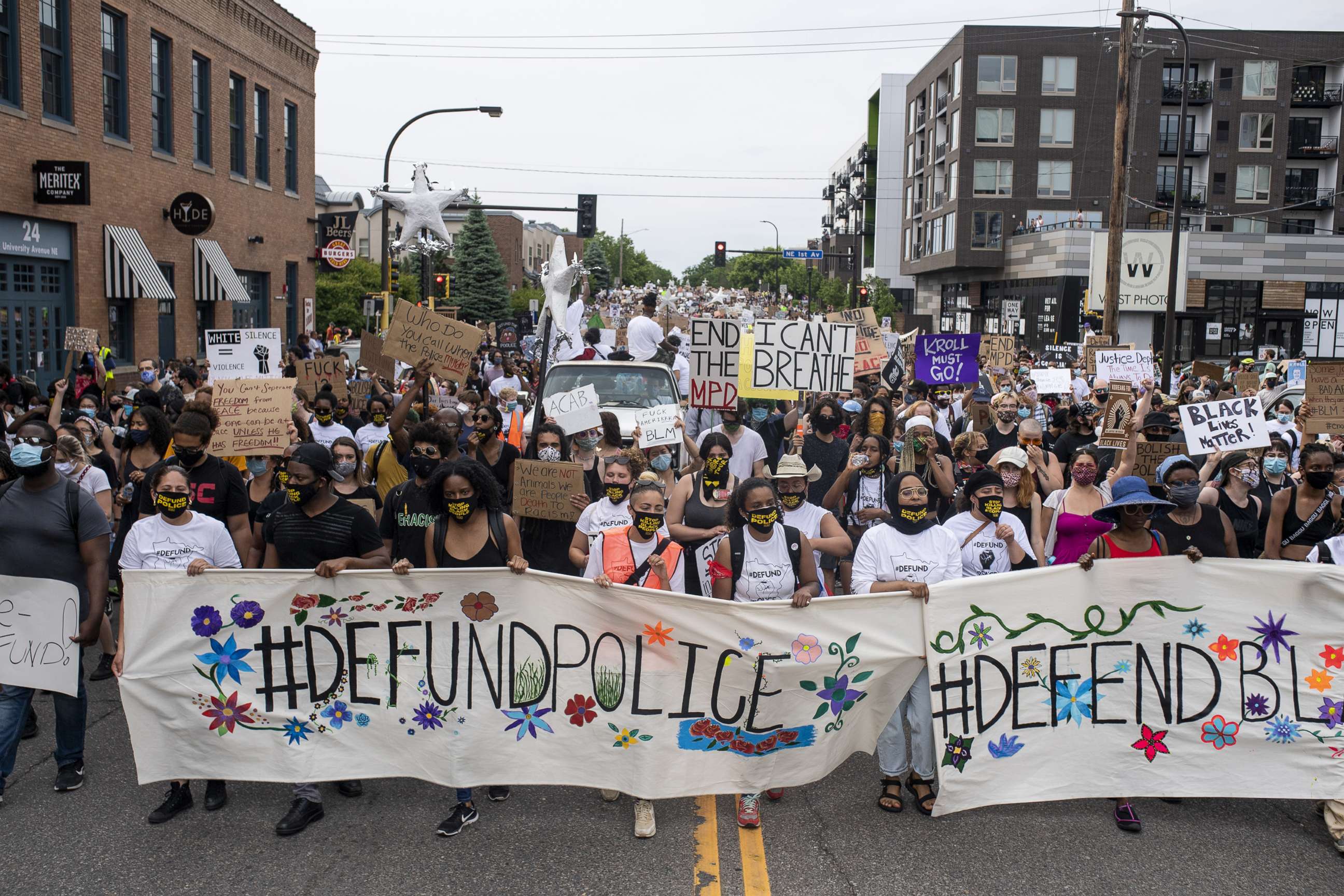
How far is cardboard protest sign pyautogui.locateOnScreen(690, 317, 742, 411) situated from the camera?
1052cm

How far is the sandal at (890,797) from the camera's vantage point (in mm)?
5449

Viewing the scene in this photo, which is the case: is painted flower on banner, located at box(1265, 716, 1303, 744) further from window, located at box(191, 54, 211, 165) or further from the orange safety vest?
window, located at box(191, 54, 211, 165)

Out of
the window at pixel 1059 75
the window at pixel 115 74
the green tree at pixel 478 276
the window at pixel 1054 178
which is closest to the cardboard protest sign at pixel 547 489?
the window at pixel 115 74

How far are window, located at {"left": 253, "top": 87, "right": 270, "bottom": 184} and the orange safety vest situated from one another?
2597 cm

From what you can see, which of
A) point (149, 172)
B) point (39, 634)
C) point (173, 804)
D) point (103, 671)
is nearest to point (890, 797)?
point (173, 804)

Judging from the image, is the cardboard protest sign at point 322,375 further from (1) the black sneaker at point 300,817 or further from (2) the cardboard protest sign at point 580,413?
(1) the black sneaker at point 300,817

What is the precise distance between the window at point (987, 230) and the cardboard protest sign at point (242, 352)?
50.8 meters

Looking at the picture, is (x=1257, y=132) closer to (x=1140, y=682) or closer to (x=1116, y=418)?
(x=1116, y=418)

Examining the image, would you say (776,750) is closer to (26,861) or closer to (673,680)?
(673,680)

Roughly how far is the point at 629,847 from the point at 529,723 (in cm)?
77

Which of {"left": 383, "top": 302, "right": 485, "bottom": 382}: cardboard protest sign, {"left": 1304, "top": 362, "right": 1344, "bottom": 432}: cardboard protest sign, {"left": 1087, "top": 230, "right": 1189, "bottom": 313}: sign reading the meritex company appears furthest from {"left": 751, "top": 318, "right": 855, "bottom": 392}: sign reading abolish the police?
{"left": 1087, "top": 230, "right": 1189, "bottom": 313}: sign reading the meritex company

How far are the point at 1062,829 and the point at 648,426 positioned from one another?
4439 millimetres

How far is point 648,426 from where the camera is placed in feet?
28.7

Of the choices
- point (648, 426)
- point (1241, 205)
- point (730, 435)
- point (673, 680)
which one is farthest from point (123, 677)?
point (1241, 205)
